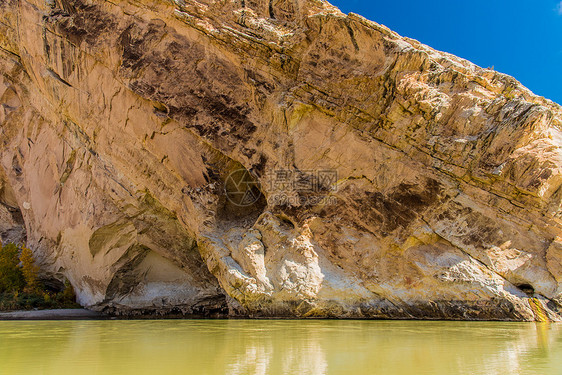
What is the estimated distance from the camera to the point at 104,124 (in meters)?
16.3

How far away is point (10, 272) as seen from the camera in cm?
1792

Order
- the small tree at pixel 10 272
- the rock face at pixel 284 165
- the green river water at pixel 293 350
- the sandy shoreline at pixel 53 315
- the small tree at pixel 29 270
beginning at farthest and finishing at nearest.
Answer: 1. the small tree at pixel 10 272
2. the small tree at pixel 29 270
3. the sandy shoreline at pixel 53 315
4. the rock face at pixel 284 165
5. the green river water at pixel 293 350

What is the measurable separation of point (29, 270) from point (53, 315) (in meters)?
3.38

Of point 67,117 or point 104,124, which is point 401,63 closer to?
point 104,124

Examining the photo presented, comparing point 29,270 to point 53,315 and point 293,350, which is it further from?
point 293,350

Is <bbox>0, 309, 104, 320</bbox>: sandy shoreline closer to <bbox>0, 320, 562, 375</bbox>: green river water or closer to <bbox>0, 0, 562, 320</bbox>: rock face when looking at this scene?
<bbox>0, 0, 562, 320</bbox>: rock face

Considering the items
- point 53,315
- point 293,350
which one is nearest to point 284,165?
point 293,350

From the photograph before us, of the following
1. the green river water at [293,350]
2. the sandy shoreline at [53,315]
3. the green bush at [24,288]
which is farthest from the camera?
the green bush at [24,288]

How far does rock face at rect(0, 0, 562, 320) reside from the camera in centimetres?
1252

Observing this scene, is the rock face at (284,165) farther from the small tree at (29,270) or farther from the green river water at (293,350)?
the green river water at (293,350)

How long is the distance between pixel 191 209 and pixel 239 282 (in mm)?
3330

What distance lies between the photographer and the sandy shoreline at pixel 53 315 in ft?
49.6

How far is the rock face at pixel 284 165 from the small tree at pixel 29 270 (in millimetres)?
1280

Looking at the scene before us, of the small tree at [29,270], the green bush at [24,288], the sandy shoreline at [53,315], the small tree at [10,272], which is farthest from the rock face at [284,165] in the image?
the small tree at [10,272]
